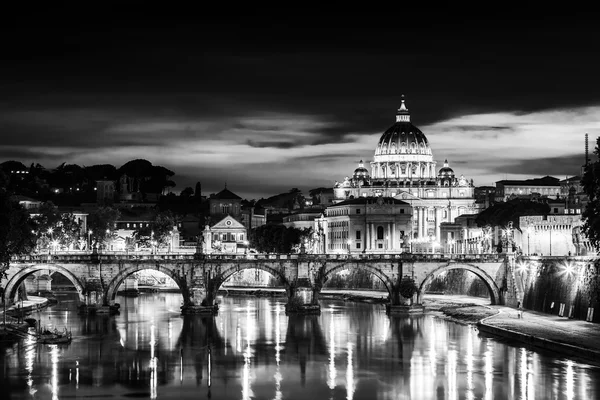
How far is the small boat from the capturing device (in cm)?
7975

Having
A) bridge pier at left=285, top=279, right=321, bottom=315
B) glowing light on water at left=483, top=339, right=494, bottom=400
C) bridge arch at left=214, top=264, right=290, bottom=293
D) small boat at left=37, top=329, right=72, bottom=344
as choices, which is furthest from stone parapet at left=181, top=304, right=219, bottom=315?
glowing light on water at left=483, top=339, right=494, bottom=400

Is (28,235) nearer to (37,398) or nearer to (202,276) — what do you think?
(202,276)

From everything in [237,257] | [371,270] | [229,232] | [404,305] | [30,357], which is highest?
[229,232]

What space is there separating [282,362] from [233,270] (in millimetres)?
27543

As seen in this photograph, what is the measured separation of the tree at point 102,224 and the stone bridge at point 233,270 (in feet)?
162

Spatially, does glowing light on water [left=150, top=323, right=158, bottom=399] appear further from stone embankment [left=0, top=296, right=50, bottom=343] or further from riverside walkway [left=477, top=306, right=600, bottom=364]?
riverside walkway [left=477, top=306, right=600, bottom=364]

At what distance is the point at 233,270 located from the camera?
332 feet

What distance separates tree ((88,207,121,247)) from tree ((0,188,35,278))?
57.9 meters

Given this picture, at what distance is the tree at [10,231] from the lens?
85.0 meters

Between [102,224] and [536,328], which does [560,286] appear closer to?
[536,328]

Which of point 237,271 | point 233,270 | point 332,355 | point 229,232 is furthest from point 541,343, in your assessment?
point 229,232

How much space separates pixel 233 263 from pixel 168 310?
8184mm

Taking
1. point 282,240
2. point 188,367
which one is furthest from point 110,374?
point 282,240

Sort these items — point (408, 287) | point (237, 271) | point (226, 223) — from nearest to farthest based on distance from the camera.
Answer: point (408, 287) → point (237, 271) → point (226, 223)
